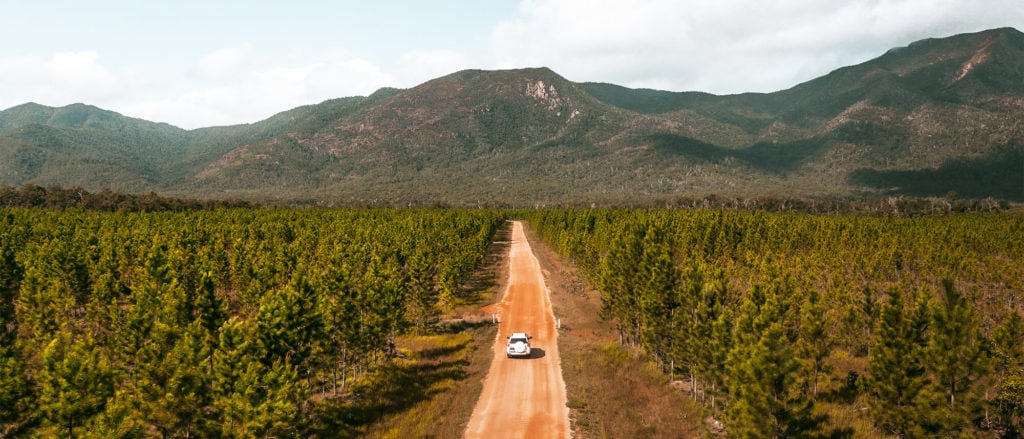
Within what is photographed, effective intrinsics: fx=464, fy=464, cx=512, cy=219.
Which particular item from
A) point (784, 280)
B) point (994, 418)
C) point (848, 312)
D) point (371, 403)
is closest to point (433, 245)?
point (371, 403)

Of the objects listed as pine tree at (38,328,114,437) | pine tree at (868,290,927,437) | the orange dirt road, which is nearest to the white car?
the orange dirt road

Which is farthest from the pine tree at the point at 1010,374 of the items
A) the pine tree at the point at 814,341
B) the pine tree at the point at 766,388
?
the pine tree at the point at 766,388

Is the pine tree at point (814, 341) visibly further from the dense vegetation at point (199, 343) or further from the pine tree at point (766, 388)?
the dense vegetation at point (199, 343)

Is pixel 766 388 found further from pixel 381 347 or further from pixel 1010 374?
pixel 381 347

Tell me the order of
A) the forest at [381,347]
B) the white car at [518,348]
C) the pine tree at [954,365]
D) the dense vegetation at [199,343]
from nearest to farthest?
the dense vegetation at [199,343], the forest at [381,347], the pine tree at [954,365], the white car at [518,348]

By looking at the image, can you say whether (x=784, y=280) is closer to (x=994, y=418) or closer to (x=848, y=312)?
(x=848, y=312)

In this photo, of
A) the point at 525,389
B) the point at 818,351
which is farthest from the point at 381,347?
the point at 818,351

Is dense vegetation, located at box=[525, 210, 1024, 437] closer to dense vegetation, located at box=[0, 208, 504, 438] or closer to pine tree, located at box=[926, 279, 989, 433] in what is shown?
pine tree, located at box=[926, 279, 989, 433]

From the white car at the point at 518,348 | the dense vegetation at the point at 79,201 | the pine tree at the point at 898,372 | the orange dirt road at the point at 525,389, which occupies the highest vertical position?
the dense vegetation at the point at 79,201
